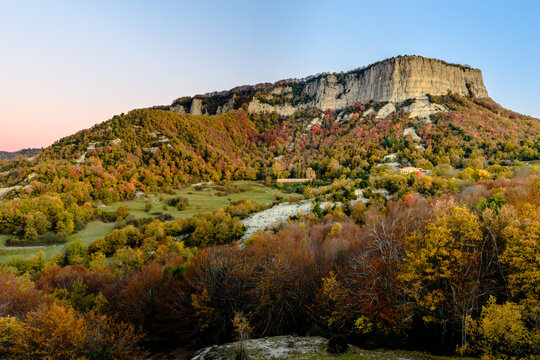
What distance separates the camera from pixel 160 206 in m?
78.4

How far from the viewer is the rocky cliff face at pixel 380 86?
429 feet

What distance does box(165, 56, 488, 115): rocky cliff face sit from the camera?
429 feet

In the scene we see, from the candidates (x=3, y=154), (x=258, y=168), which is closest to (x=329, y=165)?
(x=258, y=168)

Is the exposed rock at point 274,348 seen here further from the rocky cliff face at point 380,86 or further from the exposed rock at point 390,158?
the rocky cliff face at point 380,86

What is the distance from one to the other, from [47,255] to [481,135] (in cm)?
13592

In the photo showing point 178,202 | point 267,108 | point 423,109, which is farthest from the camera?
point 267,108

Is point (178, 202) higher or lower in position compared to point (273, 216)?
lower

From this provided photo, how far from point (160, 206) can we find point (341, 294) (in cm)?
7065

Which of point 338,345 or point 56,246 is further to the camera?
point 56,246

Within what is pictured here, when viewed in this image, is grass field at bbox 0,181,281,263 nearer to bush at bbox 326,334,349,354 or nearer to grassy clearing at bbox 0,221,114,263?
grassy clearing at bbox 0,221,114,263

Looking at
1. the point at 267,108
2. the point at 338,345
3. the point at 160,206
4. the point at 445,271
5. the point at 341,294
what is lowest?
the point at 160,206

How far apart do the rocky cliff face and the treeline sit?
370ft

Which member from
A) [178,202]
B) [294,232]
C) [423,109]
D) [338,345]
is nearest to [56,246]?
[178,202]

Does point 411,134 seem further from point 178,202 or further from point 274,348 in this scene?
point 274,348
